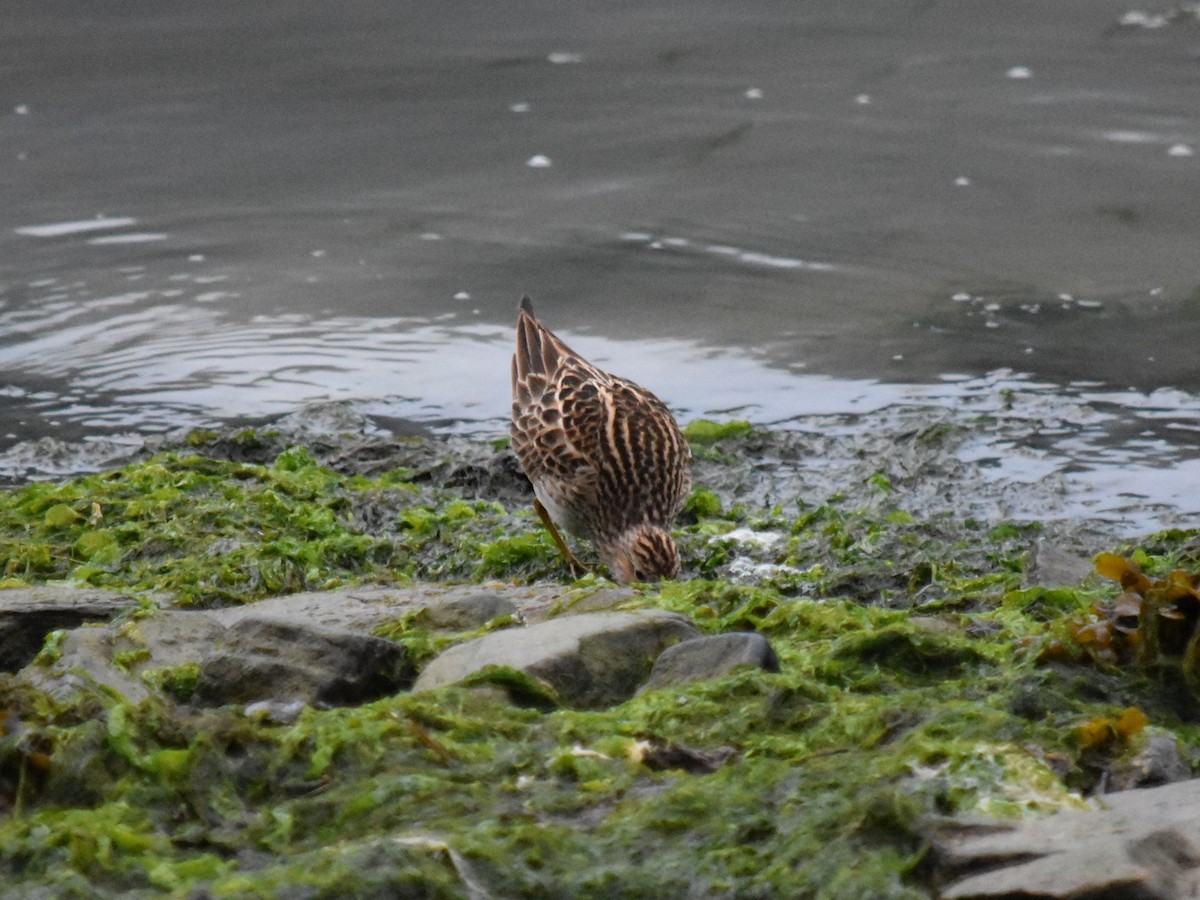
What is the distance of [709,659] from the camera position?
4.46 meters

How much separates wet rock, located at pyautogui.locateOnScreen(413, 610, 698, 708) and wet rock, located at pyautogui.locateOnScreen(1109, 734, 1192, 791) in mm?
1297

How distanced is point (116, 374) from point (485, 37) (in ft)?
22.0

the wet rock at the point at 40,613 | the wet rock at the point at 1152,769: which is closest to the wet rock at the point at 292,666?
the wet rock at the point at 40,613

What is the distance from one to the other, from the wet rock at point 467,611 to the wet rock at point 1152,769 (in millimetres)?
2046

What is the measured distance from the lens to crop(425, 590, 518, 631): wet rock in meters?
5.26

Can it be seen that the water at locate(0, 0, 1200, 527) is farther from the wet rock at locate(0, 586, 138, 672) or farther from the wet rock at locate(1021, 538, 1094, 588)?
the wet rock at locate(0, 586, 138, 672)

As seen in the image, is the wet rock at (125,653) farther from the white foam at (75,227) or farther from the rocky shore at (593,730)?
the white foam at (75,227)

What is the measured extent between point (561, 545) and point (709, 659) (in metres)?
3.10

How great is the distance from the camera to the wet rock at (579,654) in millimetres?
4480

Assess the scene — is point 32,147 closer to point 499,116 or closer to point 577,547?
point 499,116

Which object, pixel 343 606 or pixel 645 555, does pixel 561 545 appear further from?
pixel 343 606

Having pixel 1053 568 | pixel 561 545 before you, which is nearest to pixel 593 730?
pixel 1053 568

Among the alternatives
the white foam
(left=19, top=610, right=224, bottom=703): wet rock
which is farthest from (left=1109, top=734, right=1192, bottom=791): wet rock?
the white foam

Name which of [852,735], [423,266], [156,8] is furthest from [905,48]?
[852,735]
